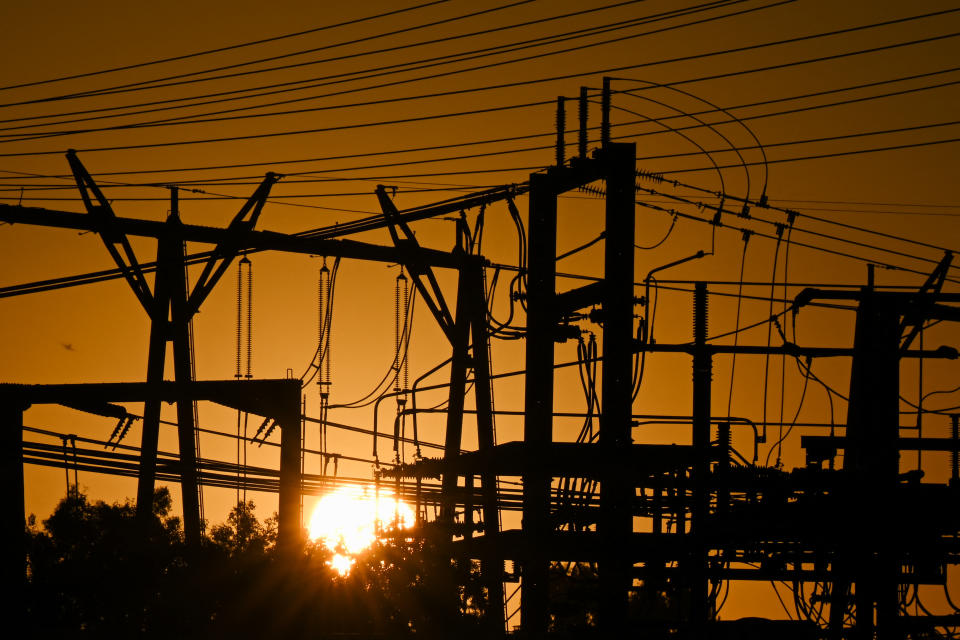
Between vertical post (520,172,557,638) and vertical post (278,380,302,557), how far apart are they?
10.8 feet

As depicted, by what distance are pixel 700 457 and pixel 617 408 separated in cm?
256

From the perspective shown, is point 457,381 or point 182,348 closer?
point 457,381

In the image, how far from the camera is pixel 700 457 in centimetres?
1855

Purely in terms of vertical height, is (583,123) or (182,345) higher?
(583,123)

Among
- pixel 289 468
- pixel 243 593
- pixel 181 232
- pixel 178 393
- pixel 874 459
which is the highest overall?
pixel 181 232

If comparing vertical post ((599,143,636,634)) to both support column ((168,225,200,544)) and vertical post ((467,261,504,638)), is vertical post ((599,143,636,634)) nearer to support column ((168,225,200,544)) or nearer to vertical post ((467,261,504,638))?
vertical post ((467,261,504,638))

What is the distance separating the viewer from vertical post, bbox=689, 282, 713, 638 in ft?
58.7

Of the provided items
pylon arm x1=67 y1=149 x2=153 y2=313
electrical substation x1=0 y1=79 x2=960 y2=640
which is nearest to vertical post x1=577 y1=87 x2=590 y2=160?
electrical substation x1=0 y1=79 x2=960 y2=640

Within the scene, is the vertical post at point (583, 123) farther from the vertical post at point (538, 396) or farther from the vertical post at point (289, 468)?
the vertical post at point (289, 468)

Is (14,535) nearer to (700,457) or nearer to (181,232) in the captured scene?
(181,232)

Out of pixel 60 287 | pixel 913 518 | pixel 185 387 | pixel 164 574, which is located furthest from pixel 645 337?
pixel 60 287

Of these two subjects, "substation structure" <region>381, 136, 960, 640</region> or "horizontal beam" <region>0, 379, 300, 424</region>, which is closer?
"substation structure" <region>381, 136, 960, 640</region>

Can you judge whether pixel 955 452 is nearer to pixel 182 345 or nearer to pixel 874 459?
pixel 874 459

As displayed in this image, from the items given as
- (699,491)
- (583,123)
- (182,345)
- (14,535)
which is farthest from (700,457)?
(182,345)
